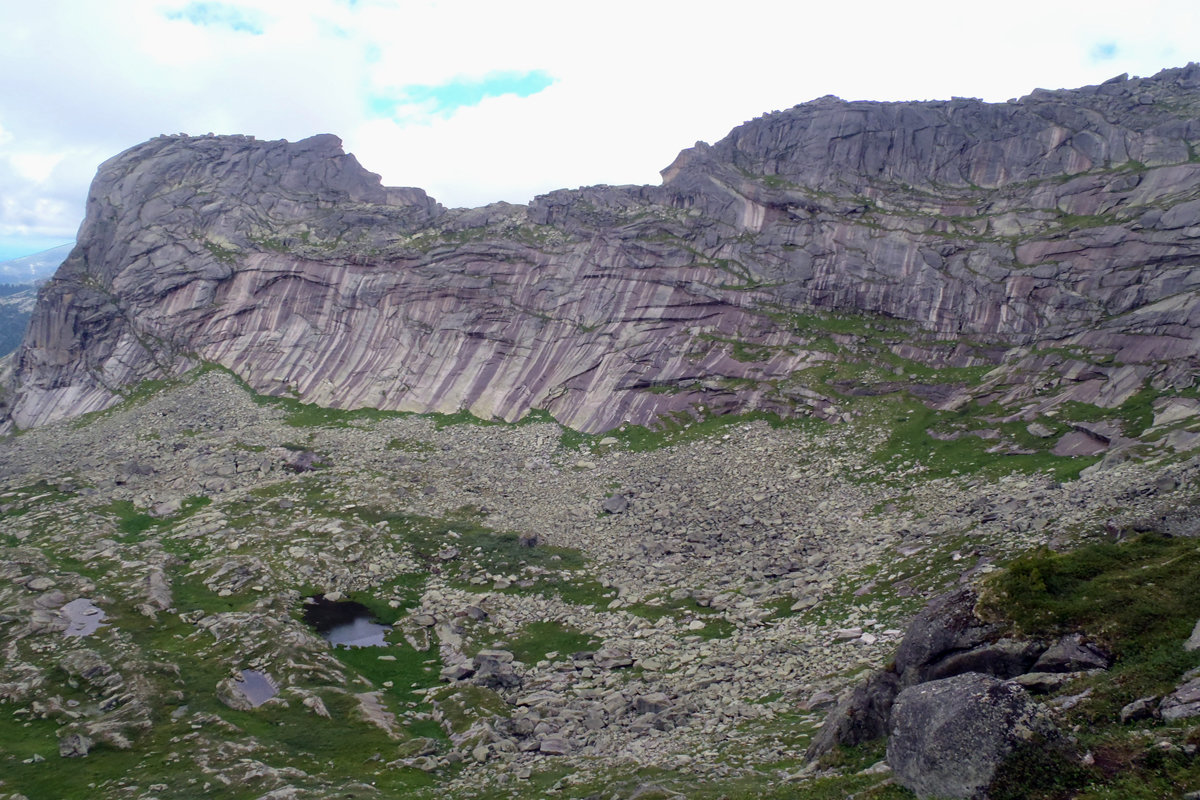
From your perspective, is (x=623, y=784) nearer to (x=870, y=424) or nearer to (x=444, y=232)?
(x=870, y=424)

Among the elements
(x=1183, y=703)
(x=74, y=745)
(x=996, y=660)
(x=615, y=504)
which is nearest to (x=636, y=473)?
(x=615, y=504)

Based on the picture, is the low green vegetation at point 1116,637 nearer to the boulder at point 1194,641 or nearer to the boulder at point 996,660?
the boulder at point 1194,641

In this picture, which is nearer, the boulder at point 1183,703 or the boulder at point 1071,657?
the boulder at point 1183,703

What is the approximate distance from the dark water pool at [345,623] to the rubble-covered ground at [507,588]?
3.00 ft

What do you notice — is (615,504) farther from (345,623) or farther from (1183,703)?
(1183,703)

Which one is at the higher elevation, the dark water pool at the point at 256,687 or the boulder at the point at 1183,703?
the boulder at the point at 1183,703

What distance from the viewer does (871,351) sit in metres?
82.6

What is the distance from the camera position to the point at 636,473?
69.3 metres

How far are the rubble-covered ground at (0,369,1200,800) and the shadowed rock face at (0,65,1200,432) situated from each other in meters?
14.0

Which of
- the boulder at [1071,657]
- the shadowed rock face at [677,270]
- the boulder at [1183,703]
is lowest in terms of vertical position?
the boulder at [1071,657]

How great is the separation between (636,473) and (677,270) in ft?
122

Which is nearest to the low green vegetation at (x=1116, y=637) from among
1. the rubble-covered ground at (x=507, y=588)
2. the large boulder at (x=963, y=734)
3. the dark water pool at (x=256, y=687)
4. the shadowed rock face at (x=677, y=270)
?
the large boulder at (x=963, y=734)

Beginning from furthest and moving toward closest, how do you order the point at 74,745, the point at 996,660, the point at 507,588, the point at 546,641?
1. the point at 507,588
2. the point at 546,641
3. the point at 74,745
4. the point at 996,660

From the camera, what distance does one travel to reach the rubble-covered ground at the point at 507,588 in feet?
103
